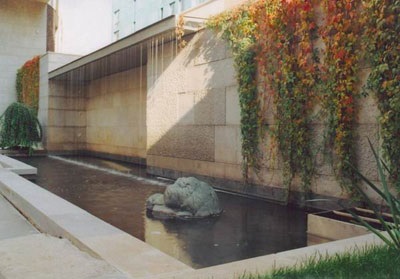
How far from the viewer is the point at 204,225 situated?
514cm

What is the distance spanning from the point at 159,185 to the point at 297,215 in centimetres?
352

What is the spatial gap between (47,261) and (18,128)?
1376cm

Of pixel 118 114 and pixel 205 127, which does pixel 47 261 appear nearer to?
pixel 205 127

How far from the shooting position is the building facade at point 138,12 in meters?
26.3

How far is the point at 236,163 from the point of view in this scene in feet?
24.9

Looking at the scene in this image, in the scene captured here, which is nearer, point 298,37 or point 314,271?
point 314,271

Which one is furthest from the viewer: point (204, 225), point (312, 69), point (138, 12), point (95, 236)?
point (138, 12)

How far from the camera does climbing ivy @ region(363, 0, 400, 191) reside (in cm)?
480

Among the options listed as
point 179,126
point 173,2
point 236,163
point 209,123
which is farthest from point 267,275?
point 173,2

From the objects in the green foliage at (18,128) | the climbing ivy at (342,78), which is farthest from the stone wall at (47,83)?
the climbing ivy at (342,78)

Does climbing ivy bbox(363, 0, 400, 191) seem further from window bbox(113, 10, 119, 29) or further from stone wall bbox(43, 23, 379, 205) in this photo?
window bbox(113, 10, 119, 29)

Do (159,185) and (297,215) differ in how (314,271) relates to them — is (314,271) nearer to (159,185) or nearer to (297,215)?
(297,215)

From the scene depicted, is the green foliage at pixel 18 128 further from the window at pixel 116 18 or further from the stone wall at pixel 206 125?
the window at pixel 116 18

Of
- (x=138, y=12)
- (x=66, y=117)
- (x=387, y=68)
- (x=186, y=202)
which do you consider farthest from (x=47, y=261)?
(x=138, y=12)
